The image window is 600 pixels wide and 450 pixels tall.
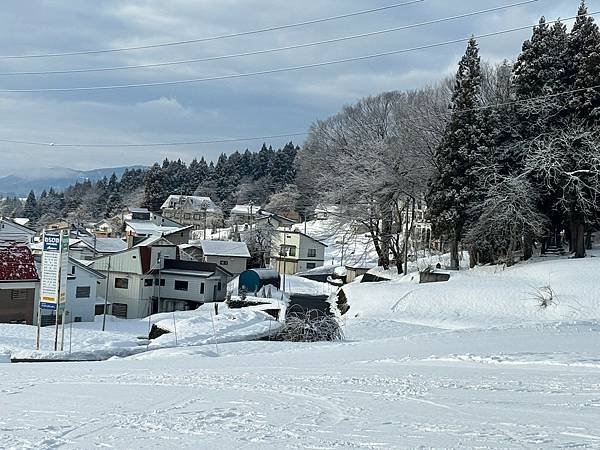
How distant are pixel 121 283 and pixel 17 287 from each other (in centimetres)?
838

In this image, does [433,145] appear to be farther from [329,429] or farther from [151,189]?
[151,189]

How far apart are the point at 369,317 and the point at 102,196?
87345 mm

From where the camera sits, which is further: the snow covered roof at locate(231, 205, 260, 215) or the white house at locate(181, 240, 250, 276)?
the snow covered roof at locate(231, 205, 260, 215)

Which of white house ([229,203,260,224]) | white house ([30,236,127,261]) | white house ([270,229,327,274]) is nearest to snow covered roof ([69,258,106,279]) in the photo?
white house ([30,236,127,261])

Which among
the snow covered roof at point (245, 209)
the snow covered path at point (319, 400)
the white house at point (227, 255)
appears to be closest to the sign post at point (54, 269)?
the snow covered path at point (319, 400)

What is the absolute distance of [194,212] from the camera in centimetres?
8344

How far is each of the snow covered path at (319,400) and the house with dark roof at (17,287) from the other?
20.6 metres

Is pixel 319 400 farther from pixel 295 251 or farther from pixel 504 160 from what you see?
pixel 295 251

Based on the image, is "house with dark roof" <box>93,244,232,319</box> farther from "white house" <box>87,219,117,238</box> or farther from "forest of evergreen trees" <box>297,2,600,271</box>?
"white house" <box>87,219,117,238</box>

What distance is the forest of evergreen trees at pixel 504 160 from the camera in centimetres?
2717

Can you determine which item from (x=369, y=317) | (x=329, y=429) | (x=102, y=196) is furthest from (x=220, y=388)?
(x=102, y=196)

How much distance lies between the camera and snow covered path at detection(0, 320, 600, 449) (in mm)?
5656

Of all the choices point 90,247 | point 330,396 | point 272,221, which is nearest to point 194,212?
point 272,221

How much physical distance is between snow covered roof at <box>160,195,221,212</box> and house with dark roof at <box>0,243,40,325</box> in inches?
1986
